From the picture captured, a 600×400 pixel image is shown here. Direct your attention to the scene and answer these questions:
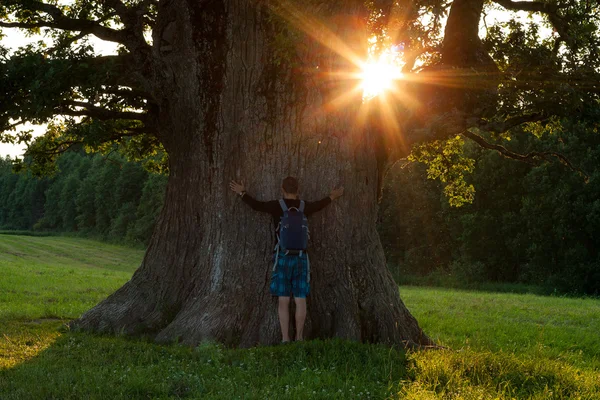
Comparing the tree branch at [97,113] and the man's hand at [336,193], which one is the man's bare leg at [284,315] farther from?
the tree branch at [97,113]

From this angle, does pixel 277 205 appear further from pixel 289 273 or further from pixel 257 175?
pixel 289 273

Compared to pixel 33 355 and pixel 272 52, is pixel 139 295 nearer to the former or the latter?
pixel 33 355

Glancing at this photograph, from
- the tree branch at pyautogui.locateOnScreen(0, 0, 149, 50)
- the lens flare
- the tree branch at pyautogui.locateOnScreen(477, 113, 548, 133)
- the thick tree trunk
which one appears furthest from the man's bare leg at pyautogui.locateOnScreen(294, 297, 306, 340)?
the tree branch at pyautogui.locateOnScreen(0, 0, 149, 50)

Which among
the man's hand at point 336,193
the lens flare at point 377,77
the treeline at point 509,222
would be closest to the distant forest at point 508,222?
the treeline at point 509,222

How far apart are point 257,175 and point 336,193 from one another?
46.4 inches

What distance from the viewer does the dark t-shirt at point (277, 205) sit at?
8359 mm

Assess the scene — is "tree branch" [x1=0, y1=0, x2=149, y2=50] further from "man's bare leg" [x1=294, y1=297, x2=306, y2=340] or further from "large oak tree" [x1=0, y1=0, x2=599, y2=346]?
"man's bare leg" [x1=294, y1=297, x2=306, y2=340]

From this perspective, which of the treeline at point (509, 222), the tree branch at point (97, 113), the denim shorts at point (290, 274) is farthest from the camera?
the treeline at point (509, 222)

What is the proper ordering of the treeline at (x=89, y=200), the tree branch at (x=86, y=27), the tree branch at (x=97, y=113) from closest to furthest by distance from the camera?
the tree branch at (x=86, y=27)
the tree branch at (x=97, y=113)
the treeline at (x=89, y=200)

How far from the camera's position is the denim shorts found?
808cm

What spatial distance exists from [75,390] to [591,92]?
888cm

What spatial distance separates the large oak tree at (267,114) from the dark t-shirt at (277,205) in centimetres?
29

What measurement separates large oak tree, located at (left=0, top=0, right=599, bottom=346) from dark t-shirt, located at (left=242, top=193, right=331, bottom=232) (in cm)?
29

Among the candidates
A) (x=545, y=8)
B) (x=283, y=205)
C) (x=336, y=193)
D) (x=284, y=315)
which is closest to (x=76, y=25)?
(x=283, y=205)
